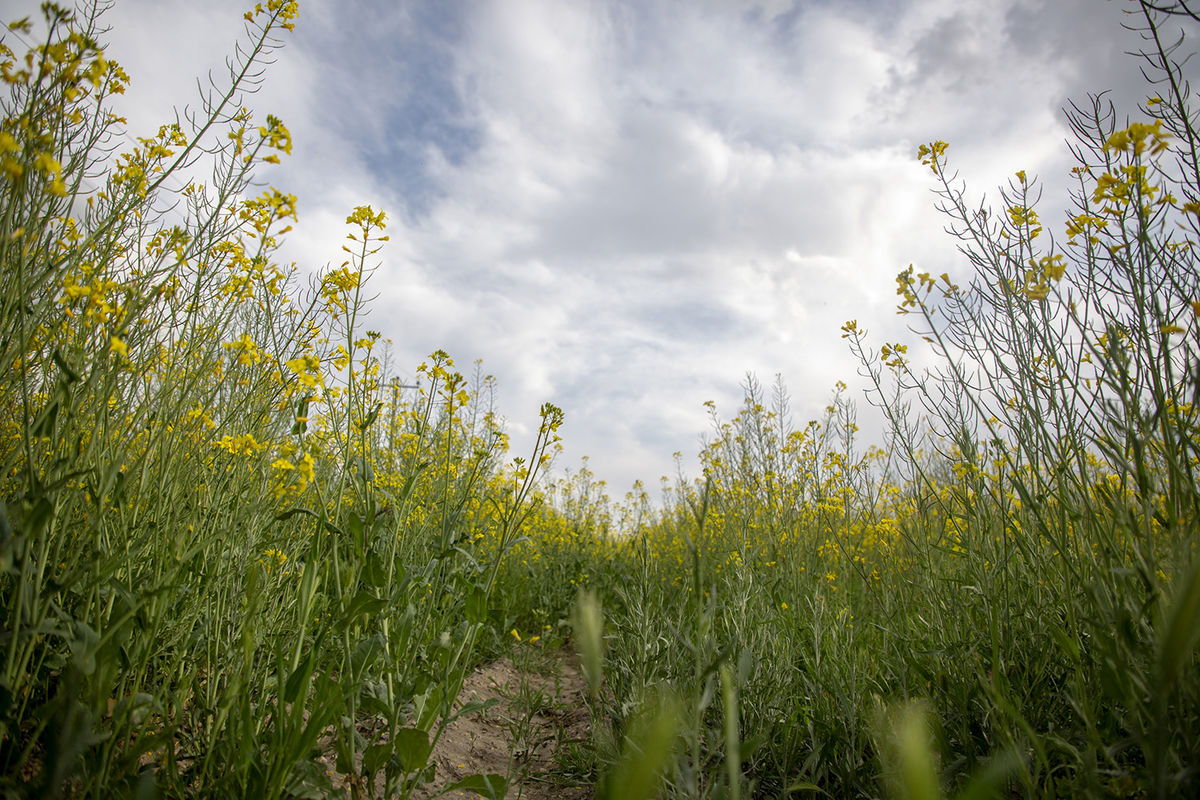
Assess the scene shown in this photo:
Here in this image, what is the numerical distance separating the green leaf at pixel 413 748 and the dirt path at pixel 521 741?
0.23 meters

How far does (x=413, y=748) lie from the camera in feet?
5.11

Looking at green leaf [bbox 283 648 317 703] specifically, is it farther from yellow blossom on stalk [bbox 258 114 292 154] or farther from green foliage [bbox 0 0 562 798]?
yellow blossom on stalk [bbox 258 114 292 154]

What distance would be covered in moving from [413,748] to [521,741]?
1.33 m

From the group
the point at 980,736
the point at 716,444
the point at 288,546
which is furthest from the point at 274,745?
the point at 716,444

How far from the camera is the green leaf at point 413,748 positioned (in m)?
1.54

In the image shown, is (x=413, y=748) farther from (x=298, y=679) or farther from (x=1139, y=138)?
(x=1139, y=138)

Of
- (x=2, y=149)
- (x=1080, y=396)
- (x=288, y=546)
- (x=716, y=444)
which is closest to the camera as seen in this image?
(x=2, y=149)

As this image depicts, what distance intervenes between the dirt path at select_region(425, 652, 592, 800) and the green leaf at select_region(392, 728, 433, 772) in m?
0.23

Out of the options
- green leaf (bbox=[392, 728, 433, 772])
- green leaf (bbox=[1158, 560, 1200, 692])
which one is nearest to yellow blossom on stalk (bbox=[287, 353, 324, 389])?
green leaf (bbox=[392, 728, 433, 772])

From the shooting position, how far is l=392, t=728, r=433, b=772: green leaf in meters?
1.54

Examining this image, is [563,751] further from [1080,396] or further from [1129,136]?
[1129,136]

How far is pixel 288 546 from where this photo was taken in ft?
7.66

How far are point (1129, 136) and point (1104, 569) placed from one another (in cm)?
111

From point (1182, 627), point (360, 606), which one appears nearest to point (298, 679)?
point (360, 606)
